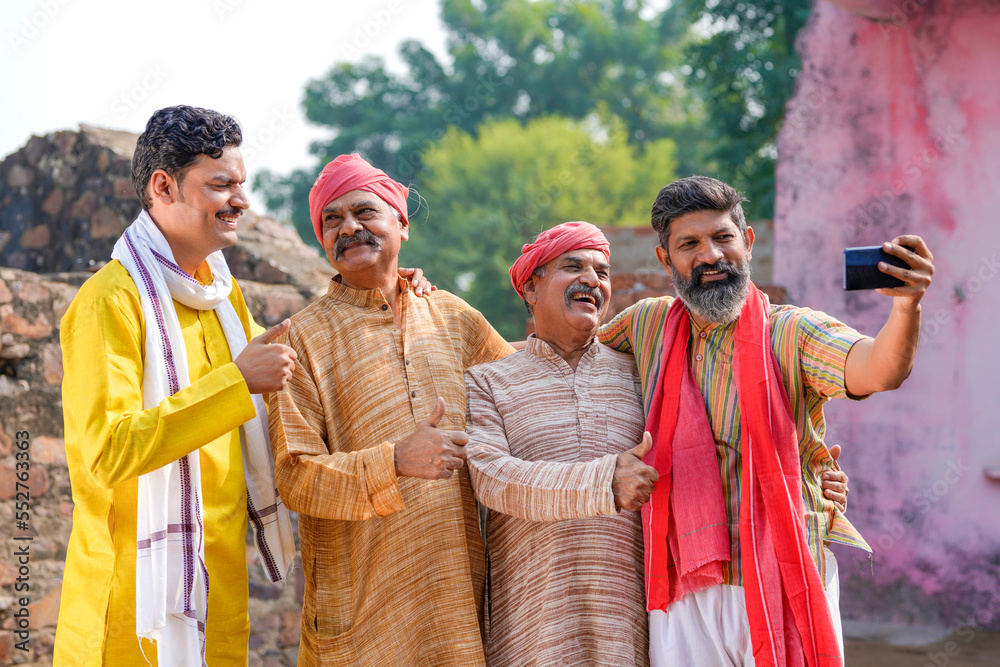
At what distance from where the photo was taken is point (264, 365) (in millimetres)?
2641

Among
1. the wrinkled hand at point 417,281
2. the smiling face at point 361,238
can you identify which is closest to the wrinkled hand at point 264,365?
the smiling face at point 361,238

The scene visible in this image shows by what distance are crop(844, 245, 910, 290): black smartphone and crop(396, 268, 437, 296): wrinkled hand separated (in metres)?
1.54

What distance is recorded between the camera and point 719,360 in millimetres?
2939

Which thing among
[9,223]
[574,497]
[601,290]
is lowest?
[574,497]

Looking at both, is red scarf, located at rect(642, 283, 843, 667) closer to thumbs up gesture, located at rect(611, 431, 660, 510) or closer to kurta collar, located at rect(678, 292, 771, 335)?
kurta collar, located at rect(678, 292, 771, 335)

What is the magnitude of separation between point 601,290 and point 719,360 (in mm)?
509

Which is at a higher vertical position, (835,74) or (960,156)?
(835,74)

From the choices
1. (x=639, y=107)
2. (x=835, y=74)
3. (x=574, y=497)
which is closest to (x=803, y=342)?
(x=574, y=497)

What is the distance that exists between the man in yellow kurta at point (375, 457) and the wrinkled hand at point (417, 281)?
4 cm

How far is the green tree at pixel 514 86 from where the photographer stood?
3978 centimetres

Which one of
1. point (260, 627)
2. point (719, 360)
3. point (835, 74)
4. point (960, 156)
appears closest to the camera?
point (719, 360)

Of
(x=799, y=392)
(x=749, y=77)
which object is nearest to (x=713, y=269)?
(x=799, y=392)

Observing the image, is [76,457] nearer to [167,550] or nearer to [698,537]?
[167,550]

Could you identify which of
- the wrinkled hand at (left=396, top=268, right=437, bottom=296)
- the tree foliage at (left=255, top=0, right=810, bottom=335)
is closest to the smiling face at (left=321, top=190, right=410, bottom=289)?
the wrinkled hand at (left=396, top=268, right=437, bottom=296)
